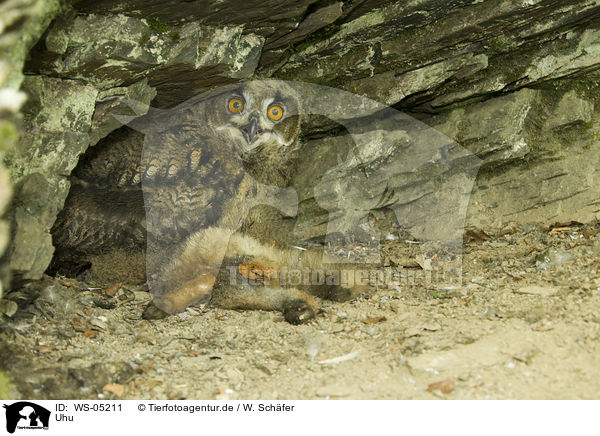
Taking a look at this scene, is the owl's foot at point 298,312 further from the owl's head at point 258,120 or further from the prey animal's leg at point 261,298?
the owl's head at point 258,120

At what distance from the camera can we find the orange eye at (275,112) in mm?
3906

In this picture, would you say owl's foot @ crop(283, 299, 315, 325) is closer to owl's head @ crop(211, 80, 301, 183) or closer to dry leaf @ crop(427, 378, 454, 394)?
owl's head @ crop(211, 80, 301, 183)

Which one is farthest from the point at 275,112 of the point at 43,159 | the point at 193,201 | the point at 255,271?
the point at 43,159

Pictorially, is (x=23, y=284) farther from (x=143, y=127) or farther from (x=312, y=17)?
(x=312, y=17)

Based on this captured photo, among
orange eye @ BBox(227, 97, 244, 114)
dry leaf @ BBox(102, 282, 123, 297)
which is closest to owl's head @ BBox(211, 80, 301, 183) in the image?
orange eye @ BBox(227, 97, 244, 114)

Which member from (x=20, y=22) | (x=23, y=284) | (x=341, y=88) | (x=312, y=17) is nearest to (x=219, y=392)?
(x=23, y=284)

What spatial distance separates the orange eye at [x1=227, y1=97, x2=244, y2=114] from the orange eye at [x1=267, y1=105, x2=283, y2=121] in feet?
0.75

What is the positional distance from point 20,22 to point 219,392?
1905mm

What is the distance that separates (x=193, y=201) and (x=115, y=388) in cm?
143

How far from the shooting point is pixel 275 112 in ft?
12.9

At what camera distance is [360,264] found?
4.31 meters

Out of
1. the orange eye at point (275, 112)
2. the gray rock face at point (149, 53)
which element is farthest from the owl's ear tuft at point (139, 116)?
the orange eye at point (275, 112)

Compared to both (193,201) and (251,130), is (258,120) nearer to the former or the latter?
(251,130)
